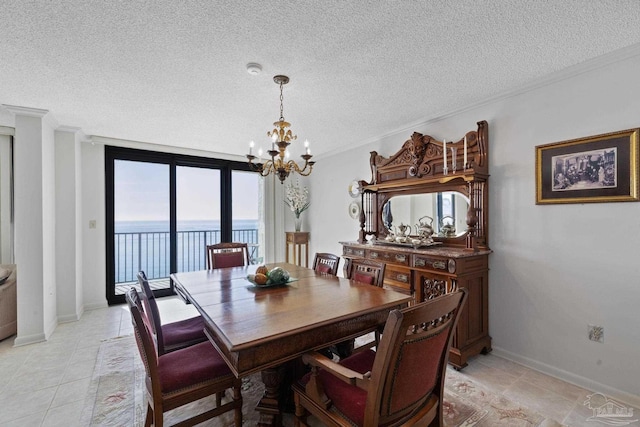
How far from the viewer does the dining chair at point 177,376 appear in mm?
1355

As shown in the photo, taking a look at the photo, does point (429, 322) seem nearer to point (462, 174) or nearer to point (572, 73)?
point (462, 174)

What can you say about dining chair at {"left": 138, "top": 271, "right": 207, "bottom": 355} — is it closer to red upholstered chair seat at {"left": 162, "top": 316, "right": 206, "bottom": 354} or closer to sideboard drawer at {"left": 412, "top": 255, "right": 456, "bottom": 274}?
red upholstered chair seat at {"left": 162, "top": 316, "right": 206, "bottom": 354}

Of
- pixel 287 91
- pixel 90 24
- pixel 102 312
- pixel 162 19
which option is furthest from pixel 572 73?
pixel 102 312

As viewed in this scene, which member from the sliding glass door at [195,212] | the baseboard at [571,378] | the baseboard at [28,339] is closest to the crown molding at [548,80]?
the baseboard at [571,378]

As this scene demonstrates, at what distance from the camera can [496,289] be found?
2.71 meters

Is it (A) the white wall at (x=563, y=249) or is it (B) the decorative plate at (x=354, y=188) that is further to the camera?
(B) the decorative plate at (x=354, y=188)

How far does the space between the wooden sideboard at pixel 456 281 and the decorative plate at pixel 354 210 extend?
1387 mm

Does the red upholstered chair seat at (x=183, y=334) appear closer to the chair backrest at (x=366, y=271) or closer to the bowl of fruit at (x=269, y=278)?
the bowl of fruit at (x=269, y=278)

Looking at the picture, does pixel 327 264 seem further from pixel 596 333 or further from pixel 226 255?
pixel 596 333

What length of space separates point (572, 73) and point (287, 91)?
230 cm

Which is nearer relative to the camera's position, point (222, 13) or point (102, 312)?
point (222, 13)

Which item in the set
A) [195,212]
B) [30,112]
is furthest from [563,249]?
[30,112]

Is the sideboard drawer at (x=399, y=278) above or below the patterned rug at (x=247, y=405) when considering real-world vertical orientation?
above

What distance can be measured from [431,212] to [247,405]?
8.49 feet
